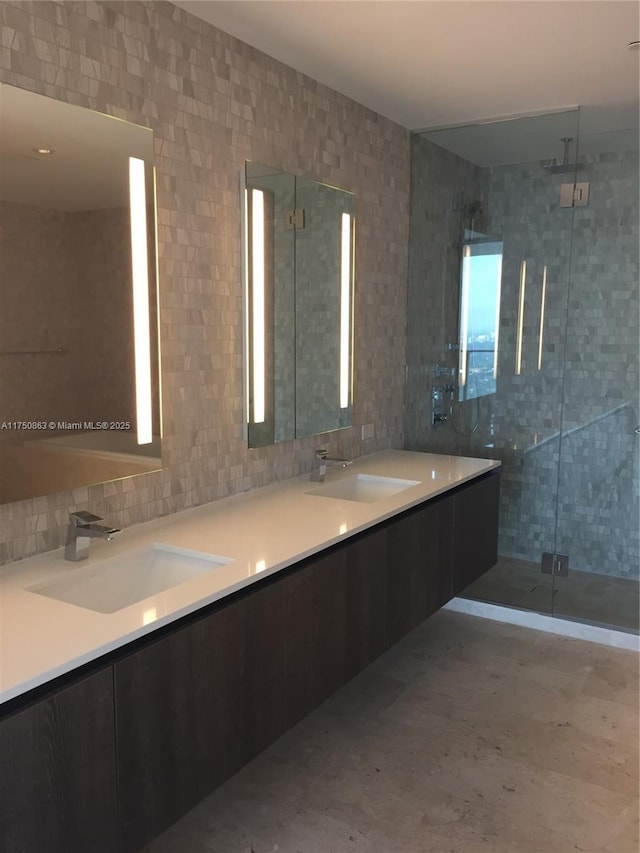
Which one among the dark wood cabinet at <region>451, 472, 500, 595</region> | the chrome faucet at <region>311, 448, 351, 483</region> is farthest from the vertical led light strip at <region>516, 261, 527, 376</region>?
the chrome faucet at <region>311, 448, 351, 483</region>

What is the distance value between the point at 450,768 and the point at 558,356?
217 cm

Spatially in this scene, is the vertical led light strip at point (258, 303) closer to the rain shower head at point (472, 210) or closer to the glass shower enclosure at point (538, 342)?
the glass shower enclosure at point (538, 342)

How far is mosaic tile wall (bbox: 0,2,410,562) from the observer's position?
1.98 meters

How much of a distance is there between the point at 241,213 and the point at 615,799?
2.41 metres

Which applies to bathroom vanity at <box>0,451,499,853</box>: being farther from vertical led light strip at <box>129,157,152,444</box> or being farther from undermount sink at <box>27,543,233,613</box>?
vertical led light strip at <box>129,157,152,444</box>

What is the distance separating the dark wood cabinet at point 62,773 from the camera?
133cm

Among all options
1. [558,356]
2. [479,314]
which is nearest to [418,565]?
[558,356]

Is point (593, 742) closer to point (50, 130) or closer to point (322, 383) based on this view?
point (322, 383)

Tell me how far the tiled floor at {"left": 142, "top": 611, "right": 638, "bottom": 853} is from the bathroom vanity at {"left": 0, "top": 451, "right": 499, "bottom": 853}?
0.39 meters

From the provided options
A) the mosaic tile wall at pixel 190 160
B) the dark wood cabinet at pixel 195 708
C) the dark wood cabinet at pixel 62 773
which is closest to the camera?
the dark wood cabinet at pixel 62 773

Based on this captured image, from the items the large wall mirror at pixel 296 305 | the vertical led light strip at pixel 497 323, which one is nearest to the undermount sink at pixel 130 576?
the large wall mirror at pixel 296 305

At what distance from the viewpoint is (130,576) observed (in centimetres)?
211

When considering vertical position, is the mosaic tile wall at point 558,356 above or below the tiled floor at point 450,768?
above

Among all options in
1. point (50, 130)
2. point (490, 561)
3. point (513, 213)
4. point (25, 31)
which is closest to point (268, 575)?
point (50, 130)
